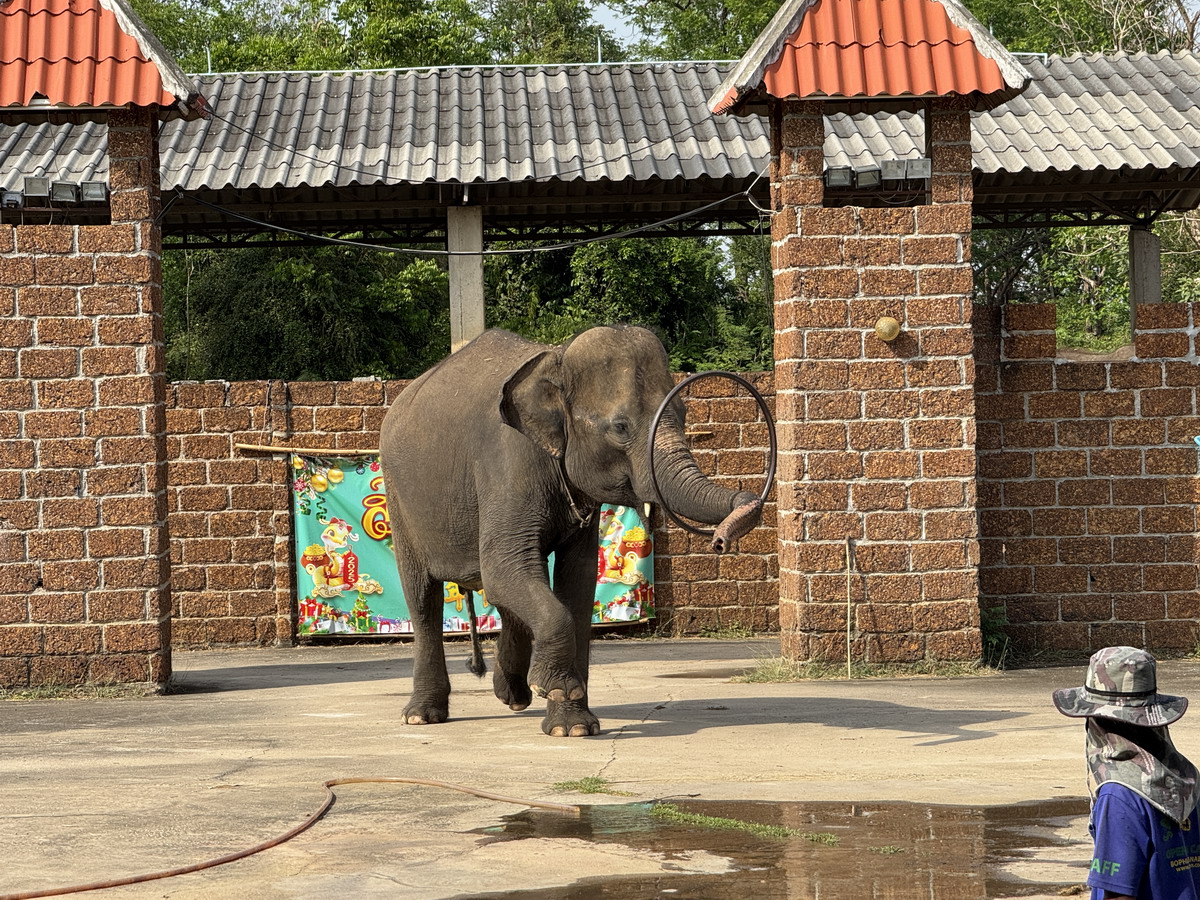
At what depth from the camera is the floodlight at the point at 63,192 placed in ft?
37.6

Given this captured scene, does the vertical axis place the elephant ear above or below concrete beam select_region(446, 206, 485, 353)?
below

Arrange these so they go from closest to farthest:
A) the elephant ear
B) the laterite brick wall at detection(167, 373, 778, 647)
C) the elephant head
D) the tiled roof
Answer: the elephant head → the elephant ear → the laterite brick wall at detection(167, 373, 778, 647) → the tiled roof

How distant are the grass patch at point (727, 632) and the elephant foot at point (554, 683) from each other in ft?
18.7

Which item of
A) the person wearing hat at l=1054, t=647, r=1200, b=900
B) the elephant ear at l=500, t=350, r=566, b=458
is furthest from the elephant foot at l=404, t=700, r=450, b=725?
the person wearing hat at l=1054, t=647, r=1200, b=900

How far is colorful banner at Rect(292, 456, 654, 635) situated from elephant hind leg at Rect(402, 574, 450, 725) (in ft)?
14.1

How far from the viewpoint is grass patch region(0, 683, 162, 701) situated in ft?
35.6

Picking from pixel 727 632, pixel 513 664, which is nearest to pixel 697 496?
pixel 513 664

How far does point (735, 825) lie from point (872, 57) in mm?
6271

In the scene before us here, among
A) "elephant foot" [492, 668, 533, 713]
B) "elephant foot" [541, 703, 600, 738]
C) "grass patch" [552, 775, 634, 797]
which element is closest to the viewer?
"grass patch" [552, 775, 634, 797]

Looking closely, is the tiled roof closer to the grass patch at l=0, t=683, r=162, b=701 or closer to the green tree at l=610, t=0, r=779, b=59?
the grass patch at l=0, t=683, r=162, b=701

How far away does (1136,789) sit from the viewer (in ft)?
12.2

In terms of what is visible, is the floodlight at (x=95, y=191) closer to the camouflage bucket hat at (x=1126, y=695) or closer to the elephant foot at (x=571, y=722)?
the elephant foot at (x=571, y=722)

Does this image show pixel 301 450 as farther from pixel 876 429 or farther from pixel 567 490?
pixel 567 490

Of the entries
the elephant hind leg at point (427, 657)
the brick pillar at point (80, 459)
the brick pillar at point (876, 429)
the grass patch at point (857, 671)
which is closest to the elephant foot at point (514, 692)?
the elephant hind leg at point (427, 657)
